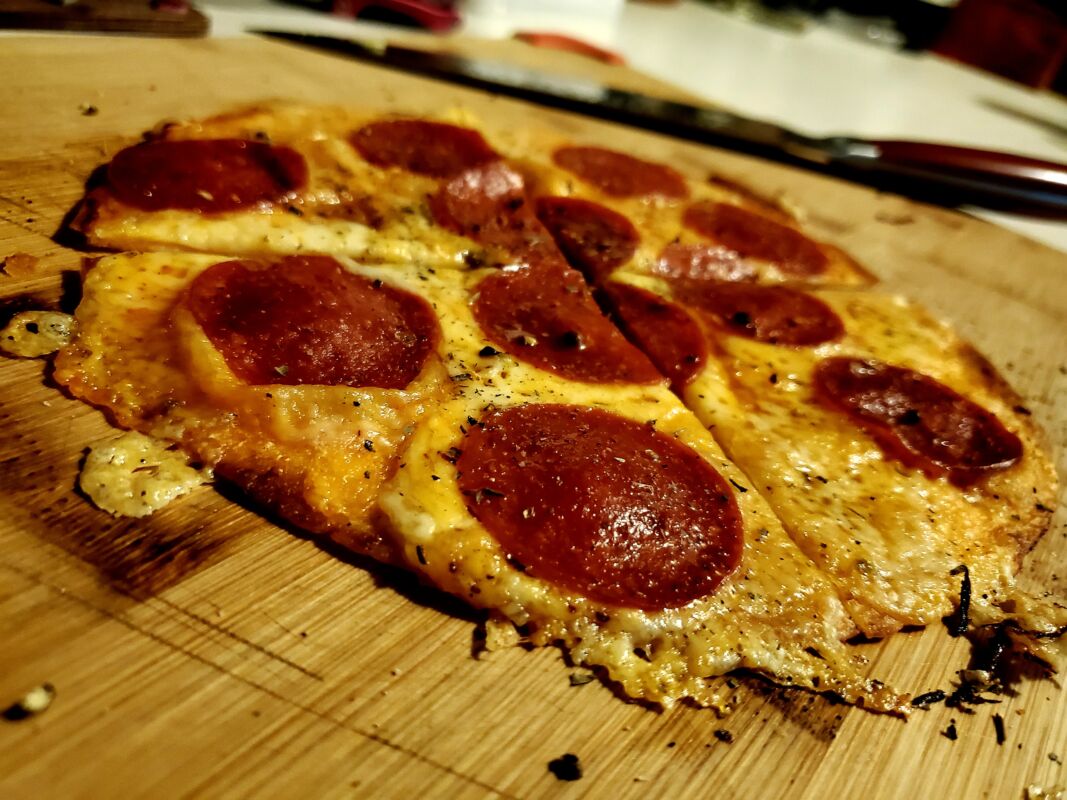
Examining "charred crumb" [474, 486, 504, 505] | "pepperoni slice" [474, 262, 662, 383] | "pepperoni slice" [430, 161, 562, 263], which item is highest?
"pepperoni slice" [430, 161, 562, 263]

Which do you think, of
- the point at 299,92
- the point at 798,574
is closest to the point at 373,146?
the point at 299,92

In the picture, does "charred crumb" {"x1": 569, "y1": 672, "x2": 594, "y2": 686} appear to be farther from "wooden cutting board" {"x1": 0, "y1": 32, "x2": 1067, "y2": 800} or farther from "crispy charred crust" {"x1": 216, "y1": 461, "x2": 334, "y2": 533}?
"crispy charred crust" {"x1": 216, "y1": 461, "x2": 334, "y2": 533}

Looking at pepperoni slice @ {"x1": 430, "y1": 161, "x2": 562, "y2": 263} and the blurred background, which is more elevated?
the blurred background

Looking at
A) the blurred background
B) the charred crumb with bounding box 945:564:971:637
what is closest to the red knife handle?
the blurred background

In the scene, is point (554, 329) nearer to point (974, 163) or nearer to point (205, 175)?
point (205, 175)

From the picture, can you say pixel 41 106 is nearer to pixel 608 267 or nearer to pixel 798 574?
pixel 608 267
